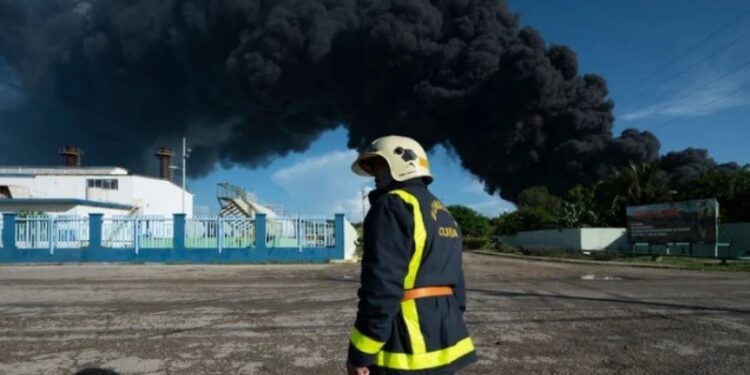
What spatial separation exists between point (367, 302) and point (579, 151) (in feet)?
176

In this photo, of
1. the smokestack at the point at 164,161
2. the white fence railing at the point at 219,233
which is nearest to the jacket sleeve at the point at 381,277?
the white fence railing at the point at 219,233

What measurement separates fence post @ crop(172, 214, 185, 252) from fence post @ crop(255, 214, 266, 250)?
2.89m

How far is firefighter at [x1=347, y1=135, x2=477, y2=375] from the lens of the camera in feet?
7.67

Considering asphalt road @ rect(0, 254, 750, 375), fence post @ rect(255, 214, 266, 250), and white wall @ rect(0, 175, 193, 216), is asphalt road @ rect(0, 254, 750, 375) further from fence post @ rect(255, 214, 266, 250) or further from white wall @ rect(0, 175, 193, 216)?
white wall @ rect(0, 175, 193, 216)

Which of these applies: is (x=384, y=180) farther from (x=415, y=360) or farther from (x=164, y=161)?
(x=164, y=161)

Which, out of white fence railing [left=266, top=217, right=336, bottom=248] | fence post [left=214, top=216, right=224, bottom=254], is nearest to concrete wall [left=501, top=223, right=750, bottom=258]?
white fence railing [left=266, top=217, right=336, bottom=248]

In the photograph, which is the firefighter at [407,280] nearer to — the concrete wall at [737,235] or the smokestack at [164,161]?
the concrete wall at [737,235]

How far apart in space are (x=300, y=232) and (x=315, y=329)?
16.9 m

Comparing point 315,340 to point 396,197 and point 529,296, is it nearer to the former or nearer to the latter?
point 396,197

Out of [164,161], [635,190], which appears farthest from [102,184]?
[635,190]

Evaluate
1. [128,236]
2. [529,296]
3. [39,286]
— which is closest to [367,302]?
[529,296]

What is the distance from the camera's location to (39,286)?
1337 cm

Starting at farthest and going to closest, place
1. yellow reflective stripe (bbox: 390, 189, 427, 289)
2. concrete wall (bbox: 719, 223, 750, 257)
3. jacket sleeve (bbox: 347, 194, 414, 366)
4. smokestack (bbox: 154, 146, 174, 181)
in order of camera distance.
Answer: smokestack (bbox: 154, 146, 174, 181)
concrete wall (bbox: 719, 223, 750, 257)
yellow reflective stripe (bbox: 390, 189, 427, 289)
jacket sleeve (bbox: 347, 194, 414, 366)

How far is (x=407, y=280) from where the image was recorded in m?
2.46
